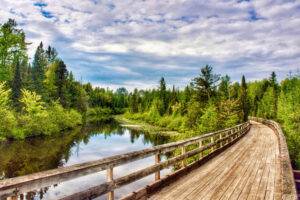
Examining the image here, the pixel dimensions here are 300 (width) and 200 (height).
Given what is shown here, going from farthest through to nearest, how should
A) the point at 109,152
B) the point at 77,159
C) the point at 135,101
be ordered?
the point at 135,101 → the point at 109,152 → the point at 77,159

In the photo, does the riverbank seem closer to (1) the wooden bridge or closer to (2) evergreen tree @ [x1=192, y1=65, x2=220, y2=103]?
(2) evergreen tree @ [x1=192, y1=65, x2=220, y2=103]

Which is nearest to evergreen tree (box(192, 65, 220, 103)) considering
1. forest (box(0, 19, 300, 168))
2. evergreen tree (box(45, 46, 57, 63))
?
forest (box(0, 19, 300, 168))

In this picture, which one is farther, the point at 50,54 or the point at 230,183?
the point at 50,54

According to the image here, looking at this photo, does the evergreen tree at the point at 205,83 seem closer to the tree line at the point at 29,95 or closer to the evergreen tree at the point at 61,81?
the tree line at the point at 29,95

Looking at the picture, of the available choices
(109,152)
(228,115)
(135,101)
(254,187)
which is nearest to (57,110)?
(109,152)

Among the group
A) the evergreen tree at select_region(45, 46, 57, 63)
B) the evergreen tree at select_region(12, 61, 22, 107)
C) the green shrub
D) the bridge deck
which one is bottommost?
the bridge deck

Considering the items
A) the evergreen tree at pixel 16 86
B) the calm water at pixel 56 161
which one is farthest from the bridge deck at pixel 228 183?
the evergreen tree at pixel 16 86

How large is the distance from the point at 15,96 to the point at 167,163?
54584mm

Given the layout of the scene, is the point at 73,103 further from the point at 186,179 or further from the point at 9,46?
the point at 186,179

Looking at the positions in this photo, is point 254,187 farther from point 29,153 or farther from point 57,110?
point 57,110

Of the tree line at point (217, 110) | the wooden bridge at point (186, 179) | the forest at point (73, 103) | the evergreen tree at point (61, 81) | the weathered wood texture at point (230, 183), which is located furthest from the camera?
the evergreen tree at point (61, 81)

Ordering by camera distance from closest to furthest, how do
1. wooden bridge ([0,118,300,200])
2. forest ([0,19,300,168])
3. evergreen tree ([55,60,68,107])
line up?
wooden bridge ([0,118,300,200]) < forest ([0,19,300,168]) < evergreen tree ([55,60,68,107])

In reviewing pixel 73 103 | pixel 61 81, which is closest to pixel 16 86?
pixel 61 81

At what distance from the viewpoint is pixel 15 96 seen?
57.9m
